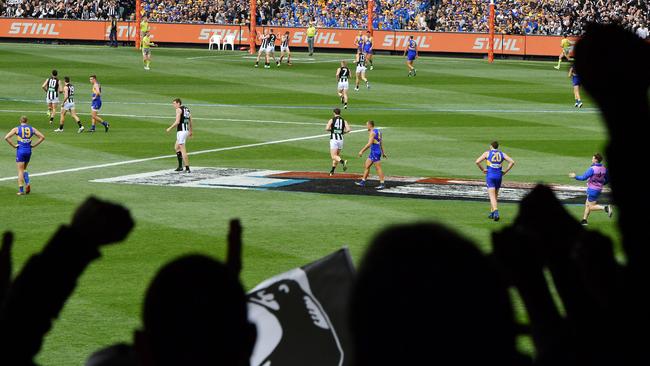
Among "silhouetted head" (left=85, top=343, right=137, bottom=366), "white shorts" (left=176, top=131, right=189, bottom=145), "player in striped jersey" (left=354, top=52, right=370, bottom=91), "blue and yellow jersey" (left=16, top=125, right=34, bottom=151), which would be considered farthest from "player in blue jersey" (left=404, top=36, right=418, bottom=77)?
"silhouetted head" (left=85, top=343, right=137, bottom=366)

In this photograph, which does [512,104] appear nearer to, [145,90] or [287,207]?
[145,90]

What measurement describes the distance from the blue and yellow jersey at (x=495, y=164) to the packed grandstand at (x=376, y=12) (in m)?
47.9

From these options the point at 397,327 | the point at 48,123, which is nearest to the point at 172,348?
the point at 397,327

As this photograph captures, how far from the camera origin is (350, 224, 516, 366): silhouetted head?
1789 millimetres

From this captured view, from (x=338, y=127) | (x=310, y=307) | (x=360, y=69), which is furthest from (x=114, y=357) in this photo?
(x=360, y=69)

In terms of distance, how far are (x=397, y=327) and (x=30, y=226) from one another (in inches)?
831

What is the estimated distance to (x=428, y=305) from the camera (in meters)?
1.80

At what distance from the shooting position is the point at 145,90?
173 feet

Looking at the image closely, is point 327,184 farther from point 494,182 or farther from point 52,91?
point 52,91

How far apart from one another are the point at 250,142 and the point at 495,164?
14.6 metres

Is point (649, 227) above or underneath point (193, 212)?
above

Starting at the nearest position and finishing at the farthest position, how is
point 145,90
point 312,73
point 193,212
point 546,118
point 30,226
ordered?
1. point 30,226
2. point 193,212
3. point 546,118
4. point 145,90
5. point 312,73

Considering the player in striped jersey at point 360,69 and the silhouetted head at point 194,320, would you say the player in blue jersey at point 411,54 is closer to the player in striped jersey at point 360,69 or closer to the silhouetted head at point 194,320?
the player in striped jersey at point 360,69

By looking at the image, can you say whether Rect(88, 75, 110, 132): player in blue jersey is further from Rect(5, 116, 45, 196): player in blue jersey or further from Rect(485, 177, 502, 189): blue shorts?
Rect(485, 177, 502, 189): blue shorts
